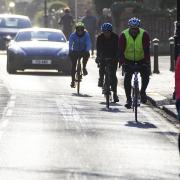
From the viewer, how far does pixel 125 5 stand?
4250cm

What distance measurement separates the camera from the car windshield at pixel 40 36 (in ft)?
98.4

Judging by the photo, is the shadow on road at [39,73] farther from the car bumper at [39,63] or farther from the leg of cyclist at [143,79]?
the leg of cyclist at [143,79]

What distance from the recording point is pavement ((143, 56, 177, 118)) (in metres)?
18.2

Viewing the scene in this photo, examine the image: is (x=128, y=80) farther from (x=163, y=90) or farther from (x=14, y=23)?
(x=14, y=23)

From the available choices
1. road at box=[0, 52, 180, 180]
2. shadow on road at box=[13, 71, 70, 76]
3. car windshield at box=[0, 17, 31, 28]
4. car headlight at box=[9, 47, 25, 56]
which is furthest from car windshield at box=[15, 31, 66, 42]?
car windshield at box=[0, 17, 31, 28]

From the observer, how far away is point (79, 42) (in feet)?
75.0

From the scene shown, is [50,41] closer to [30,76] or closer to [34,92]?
[30,76]

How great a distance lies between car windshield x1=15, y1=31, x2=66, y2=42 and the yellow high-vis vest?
1300cm

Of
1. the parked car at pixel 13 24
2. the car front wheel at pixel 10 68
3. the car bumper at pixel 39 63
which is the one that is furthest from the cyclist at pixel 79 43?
the parked car at pixel 13 24

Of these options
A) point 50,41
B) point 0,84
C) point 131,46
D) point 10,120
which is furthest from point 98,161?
point 50,41

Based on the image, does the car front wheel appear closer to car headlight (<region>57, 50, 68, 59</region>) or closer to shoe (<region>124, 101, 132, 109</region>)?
car headlight (<region>57, 50, 68, 59</region>)

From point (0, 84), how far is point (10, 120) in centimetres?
873

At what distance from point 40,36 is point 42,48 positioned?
191cm

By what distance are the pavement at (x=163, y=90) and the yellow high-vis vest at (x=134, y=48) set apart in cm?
116
